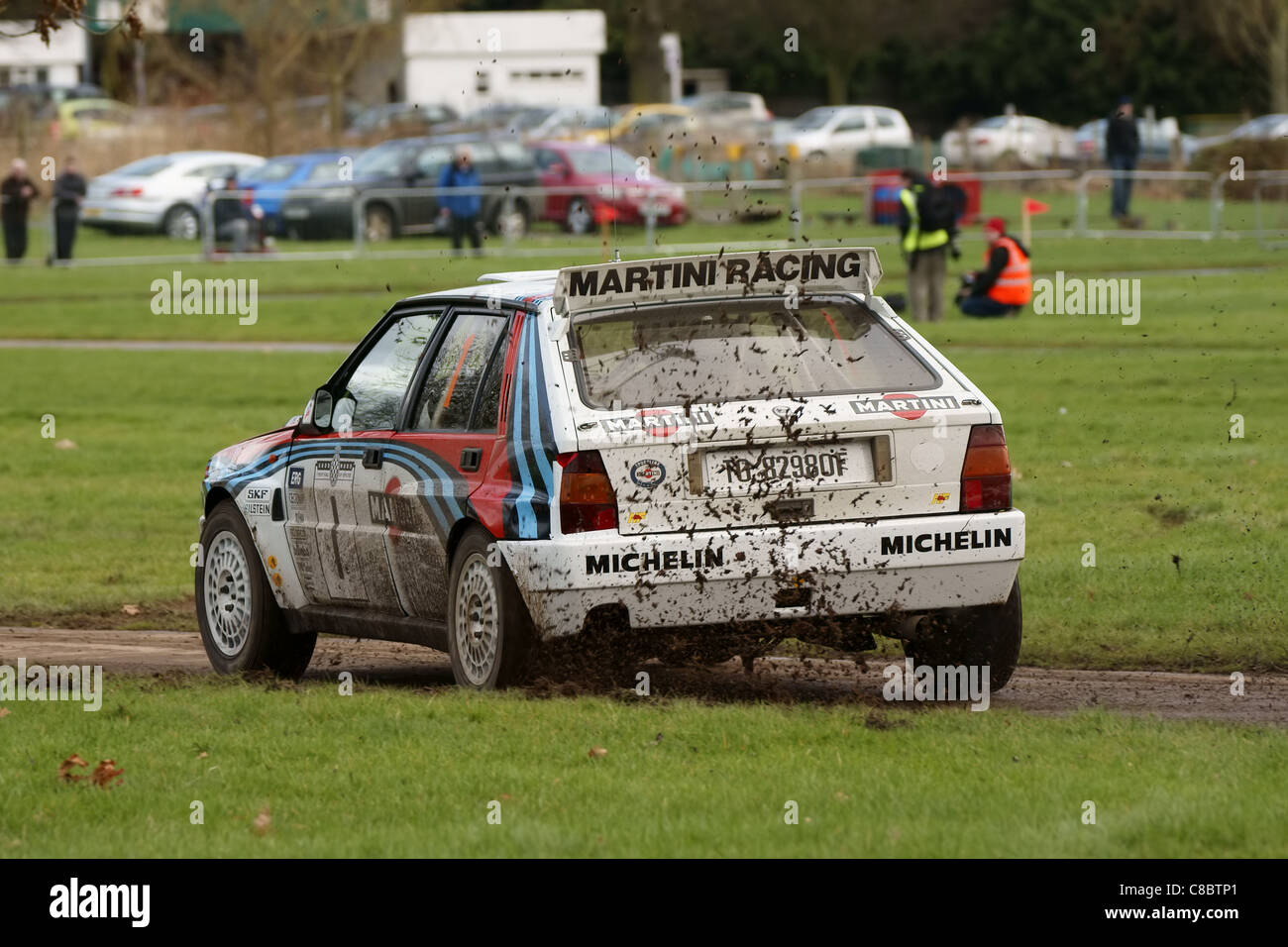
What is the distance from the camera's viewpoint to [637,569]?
774 cm

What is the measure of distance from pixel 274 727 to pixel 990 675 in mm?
2710

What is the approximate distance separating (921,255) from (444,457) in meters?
18.2

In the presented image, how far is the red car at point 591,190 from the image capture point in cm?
3847

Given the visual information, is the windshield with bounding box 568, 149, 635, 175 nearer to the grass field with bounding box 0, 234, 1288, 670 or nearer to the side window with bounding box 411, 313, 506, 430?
the grass field with bounding box 0, 234, 1288, 670

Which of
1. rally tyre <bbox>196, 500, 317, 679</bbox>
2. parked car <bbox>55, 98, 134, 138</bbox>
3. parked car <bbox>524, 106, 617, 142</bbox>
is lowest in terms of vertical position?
rally tyre <bbox>196, 500, 317, 679</bbox>

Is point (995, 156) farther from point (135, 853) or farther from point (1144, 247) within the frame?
point (135, 853)

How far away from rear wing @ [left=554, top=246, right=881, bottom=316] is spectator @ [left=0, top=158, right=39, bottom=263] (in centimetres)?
3196

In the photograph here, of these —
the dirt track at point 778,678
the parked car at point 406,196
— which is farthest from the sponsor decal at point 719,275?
the parked car at point 406,196

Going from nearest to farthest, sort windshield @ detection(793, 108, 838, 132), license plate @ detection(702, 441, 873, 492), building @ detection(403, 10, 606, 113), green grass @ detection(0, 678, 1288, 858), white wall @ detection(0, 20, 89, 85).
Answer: green grass @ detection(0, 678, 1288, 858)
license plate @ detection(702, 441, 873, 492)
windshield @ detection(793, 108, 838, 132)
building @ detection(403, 10, 606, 113)
white wall @ detection(0, 20, 89, 85)

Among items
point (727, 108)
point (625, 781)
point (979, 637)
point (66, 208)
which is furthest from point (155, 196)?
point (625, 781)

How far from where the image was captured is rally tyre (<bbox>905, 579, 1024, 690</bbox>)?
8.38 metres

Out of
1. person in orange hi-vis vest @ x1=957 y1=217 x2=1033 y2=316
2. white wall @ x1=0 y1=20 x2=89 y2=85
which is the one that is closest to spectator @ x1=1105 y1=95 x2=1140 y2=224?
person in orange hi-vis vest @ x1=957 y1=217 x2=1033 y2=316

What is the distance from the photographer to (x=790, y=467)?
25.9 ft
